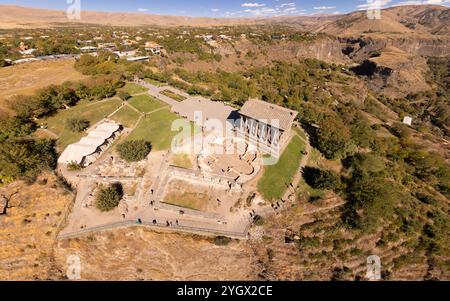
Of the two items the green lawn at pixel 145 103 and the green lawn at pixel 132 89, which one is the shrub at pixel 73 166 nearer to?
the green lawn at pixel 145 103

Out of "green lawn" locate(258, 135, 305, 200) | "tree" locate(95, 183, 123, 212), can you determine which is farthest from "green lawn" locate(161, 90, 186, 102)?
"tree" locate(95, 183, 123, 212)

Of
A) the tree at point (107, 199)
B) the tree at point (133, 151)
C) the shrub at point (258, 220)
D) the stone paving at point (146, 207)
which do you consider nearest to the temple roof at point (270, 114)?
the stone paving at point (146, 207)

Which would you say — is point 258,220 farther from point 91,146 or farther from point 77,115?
point 77,115

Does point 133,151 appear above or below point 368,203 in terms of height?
above

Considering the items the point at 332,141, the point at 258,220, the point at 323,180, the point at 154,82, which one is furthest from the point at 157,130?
the point at 332,141

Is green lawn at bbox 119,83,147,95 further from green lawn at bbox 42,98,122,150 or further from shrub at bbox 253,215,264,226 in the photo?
shrub at bbox 253,215,264,226
